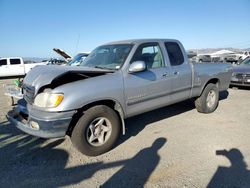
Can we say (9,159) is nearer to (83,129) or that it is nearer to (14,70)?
(83,129)

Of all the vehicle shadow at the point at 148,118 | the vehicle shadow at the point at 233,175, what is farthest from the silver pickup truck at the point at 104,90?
the vehicle shadow at the point at 233,175

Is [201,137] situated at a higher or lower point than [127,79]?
lower

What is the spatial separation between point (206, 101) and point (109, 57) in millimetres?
3002

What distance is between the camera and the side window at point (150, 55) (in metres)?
4.57

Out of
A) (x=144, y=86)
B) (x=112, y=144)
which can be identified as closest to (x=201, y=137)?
(x=144, y=86)

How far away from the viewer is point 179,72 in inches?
202

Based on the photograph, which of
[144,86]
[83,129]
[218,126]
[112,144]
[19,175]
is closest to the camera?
[19,175]

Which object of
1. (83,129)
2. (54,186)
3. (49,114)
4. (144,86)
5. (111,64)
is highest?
(111,64)

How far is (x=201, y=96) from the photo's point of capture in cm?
602

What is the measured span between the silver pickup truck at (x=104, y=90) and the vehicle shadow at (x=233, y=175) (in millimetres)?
1718

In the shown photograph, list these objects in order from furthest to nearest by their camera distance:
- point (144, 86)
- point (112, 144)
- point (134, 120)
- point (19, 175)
Result: point (134, 120) → point (144, 86) → point (112, 144) → point (19, 175)

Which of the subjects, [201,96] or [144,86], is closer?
[144,86]

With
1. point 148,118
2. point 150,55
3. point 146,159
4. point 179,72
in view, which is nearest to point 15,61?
point 148,118

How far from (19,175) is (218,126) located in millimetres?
4093
